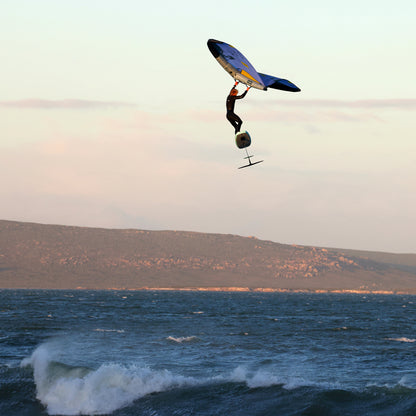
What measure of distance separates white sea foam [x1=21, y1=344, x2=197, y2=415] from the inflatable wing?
43.0 feet

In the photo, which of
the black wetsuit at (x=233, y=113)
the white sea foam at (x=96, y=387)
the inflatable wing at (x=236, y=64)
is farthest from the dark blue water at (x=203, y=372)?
the inflatable wing at (x=236, y=64)

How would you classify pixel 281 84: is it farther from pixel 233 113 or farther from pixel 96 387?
pixel 96 387

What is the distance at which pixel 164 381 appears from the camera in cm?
2947

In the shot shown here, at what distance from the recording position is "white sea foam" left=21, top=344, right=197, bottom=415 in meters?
26.7

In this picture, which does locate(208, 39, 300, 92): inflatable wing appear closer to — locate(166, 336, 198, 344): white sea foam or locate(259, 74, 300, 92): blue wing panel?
locate(259, 74, 300, 92): blue wing panel

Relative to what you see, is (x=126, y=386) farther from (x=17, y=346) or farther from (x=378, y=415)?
(x=17, y=346)

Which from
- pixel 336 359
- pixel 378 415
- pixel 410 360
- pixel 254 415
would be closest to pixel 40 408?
pixel 254 415

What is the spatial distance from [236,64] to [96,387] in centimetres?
1436

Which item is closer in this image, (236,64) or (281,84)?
(236,64)

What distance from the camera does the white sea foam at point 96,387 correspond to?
87.7ft

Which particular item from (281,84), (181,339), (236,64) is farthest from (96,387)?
(181,339)

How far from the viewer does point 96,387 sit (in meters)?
28.4

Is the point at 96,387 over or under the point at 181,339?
over

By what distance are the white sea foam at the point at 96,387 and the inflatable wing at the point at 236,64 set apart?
13.1m
